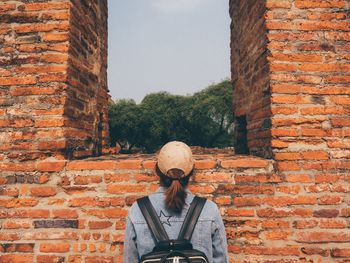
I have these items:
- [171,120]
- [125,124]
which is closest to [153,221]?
[125,124]

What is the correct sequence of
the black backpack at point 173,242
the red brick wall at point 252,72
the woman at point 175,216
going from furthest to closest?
the red brick wall at point 252,72 < the woman at point 175,216 < the black backpack at point 173,242

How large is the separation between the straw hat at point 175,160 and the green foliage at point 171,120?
75.8ft

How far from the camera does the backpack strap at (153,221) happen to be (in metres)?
1.60

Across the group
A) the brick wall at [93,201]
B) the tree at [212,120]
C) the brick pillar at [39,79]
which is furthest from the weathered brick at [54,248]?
the tree at [212,120]

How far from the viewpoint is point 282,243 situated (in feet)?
8.06

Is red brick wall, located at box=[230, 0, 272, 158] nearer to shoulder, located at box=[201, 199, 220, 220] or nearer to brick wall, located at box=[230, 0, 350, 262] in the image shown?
brick wall, located at box=[230, 0, 350, 262]

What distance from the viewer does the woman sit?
1.65 metres

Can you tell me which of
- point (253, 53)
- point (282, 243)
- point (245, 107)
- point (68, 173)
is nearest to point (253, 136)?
point (245, 107)

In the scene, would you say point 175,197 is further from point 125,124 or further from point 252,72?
point 125,124

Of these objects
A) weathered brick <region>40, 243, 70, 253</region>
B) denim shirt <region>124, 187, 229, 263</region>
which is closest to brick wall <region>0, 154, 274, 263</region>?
weathered brick <region>40, 243, 70, 253</region>

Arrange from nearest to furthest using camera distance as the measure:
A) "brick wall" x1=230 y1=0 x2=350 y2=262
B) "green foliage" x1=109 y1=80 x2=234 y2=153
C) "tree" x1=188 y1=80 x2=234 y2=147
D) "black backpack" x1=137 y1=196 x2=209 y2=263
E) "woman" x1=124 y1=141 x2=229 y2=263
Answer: "black backpack" x1=137 y1=196 x2=209 y2=263 → "woman" x1=124 y1=141 x2=229 y2=263 → "brick wall" x1=230 y1=0 x2=350 y2=262 → "green foliage" x1=109 y1=80 x2=234 y2=153 → "tree" x1=188 y1=80 x2=234 y2=147

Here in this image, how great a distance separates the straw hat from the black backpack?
0.20 meters

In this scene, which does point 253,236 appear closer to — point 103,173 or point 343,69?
point 103,173

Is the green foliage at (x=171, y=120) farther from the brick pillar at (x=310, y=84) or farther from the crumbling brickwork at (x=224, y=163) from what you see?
the brick pillar at (x=310, y=84)
